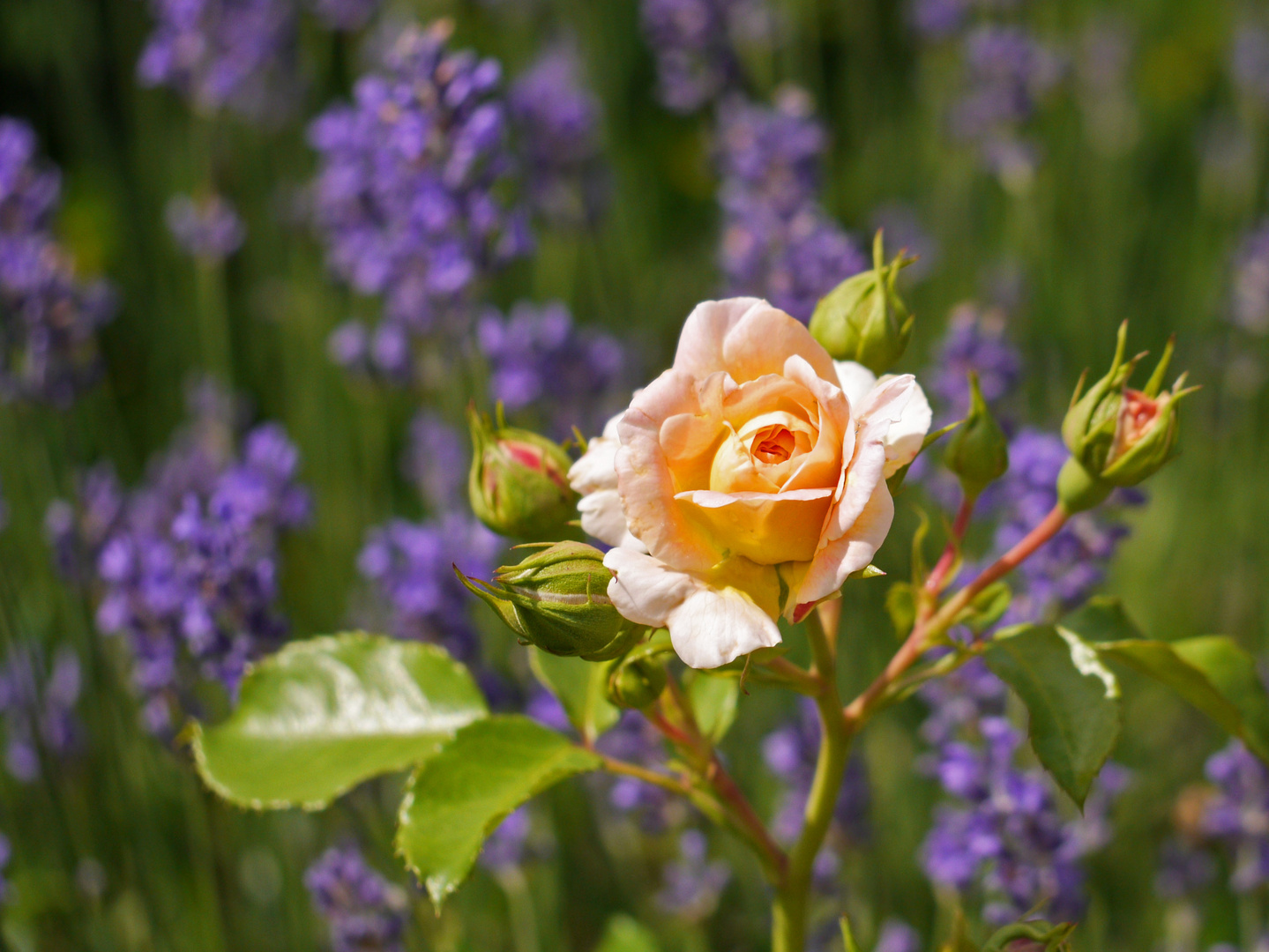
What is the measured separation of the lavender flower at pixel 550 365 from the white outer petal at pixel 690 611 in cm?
117

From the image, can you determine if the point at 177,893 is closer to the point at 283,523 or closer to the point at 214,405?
the point at 283,523

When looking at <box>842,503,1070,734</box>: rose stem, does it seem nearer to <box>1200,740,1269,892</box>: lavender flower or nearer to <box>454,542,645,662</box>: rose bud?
<box>454,542,645,662</box>: rose bud

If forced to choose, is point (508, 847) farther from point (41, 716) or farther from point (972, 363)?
point (972, 363)

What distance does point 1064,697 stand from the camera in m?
0.59

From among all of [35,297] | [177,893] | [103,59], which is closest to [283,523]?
[35,297]

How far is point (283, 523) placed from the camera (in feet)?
4.71

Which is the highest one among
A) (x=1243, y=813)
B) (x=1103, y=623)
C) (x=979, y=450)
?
(x=979, y=450)

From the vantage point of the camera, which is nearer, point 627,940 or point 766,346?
point 766,346

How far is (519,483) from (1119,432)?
1.10 feet

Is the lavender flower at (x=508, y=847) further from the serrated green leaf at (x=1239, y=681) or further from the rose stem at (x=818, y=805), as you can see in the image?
the serrated green leaf at (x=1239, y=681)

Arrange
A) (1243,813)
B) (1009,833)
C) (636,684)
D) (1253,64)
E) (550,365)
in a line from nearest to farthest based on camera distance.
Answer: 1. (636,684)
2. (1009,833)
3. (1243,813)
4. (550,365)
5. (1253,64)

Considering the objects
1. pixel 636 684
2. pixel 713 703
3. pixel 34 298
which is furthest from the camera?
pixel 34 298

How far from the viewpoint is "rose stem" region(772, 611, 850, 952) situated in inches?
24.1

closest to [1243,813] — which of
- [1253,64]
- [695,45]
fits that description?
[695,45]
